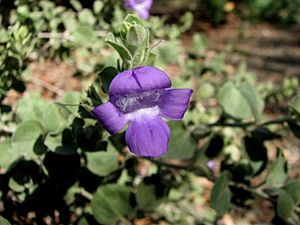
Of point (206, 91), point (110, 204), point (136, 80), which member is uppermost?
point (136, 80)

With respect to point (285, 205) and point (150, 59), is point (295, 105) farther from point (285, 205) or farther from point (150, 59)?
point (150, 59)

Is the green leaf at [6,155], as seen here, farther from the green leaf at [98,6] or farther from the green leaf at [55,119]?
the green leaf at [98,6]

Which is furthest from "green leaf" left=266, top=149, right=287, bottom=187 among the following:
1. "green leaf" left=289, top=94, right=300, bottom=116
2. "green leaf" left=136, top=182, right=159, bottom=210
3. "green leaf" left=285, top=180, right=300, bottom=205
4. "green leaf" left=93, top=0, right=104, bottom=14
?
"green leaf" left=93, top=0, right=104, bottom=14

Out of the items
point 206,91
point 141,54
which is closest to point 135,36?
point 141,54

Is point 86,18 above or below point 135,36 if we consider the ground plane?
below

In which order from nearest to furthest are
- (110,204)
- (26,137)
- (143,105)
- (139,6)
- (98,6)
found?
1. (143,105)
2. (26,137)
3. (110,204)
4. (98,6)
5. (139,6)

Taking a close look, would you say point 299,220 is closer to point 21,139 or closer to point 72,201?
point 72,201

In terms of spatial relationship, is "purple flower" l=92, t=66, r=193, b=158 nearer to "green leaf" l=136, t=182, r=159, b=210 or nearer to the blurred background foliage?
the blurred background foliage

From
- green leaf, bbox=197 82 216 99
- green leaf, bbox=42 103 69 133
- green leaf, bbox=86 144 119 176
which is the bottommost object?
green leaf, bbox=197 82 216 99
